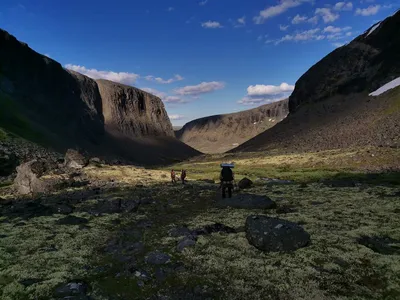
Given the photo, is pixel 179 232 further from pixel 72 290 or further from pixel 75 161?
pixel 75 161

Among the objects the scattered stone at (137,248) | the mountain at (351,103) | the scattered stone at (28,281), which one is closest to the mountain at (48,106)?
the mountain at (351,103)

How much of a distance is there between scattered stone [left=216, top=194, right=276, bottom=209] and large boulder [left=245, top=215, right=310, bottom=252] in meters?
9.83

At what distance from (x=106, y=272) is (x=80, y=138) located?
14410 cm

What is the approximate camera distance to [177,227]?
2253cm

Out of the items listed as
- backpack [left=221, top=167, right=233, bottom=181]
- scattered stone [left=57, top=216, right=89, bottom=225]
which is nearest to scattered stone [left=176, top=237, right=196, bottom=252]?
scattered stone [left=57, top=216, right=89, bottom=225]

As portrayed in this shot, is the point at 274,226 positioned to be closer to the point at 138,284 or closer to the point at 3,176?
the point at 138,284

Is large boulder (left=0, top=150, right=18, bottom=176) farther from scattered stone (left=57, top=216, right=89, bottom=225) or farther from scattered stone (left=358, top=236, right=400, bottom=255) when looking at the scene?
scattered stone (left=358, top=236, right=400, bottom=255)

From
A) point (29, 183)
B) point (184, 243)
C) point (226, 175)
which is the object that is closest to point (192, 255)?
point (184, 243)

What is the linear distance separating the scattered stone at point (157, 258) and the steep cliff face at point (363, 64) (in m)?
155

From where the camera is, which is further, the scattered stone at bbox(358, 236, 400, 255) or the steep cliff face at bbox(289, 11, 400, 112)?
the steep cliff face at bbox(289, 11, 400, 112)

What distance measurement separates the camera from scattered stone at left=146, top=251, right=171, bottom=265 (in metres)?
16.1

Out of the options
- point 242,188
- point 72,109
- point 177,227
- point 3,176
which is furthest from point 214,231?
point 72,109

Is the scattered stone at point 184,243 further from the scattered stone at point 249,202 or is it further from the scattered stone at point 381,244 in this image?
the scattered stone at point 249,202

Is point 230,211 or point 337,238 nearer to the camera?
point 337,238
